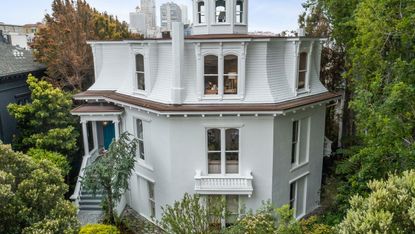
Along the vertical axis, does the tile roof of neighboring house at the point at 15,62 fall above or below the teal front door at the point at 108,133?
above

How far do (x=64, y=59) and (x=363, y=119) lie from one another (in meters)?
19.4

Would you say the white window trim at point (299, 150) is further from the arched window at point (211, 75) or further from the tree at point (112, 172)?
the tree at point (112, 172)

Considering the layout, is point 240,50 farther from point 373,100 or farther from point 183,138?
point 373,100

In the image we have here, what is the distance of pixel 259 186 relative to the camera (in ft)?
50.5

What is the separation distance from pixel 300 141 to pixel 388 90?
5868mm

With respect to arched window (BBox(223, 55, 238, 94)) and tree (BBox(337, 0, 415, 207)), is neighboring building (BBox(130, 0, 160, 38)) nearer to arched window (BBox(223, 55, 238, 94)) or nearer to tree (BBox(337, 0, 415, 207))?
arched window (BBox(223, 55, 238, 94))

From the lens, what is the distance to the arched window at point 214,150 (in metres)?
15.1

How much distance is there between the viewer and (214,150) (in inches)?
602

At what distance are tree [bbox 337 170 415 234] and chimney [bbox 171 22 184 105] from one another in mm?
9228

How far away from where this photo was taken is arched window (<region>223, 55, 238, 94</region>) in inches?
570

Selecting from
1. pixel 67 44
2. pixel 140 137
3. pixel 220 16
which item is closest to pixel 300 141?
pixel 220 16

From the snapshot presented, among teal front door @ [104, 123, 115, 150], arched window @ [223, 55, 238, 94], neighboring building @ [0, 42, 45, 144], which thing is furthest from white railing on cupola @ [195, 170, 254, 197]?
neighboring building @ [0, 42, 45, 144]

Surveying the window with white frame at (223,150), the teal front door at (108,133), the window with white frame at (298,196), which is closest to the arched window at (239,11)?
the window with white frame at (223,150)

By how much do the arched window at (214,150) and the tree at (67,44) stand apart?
12.7 metres
